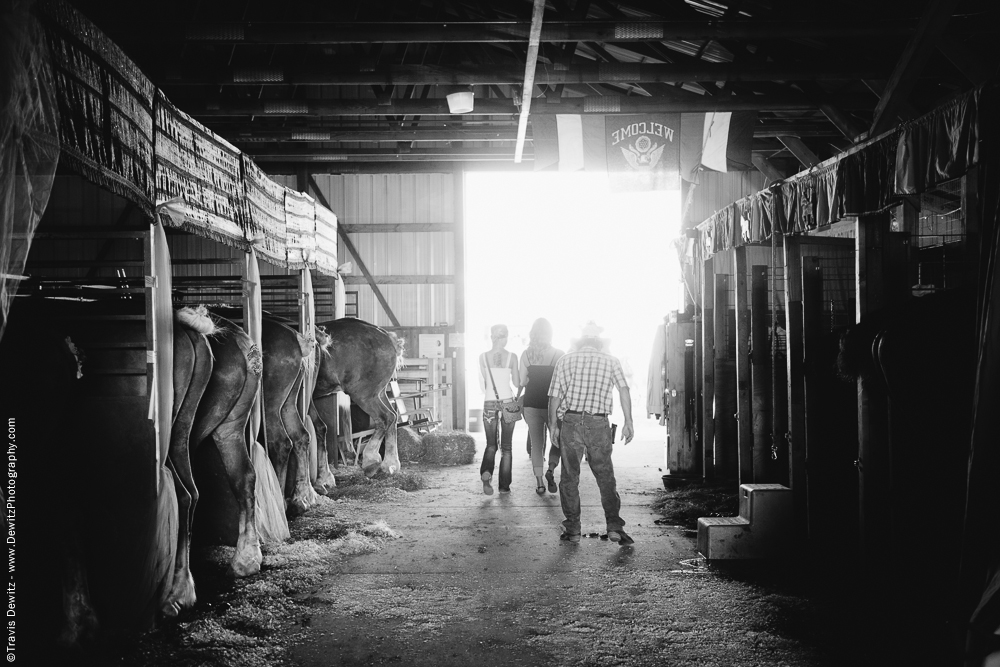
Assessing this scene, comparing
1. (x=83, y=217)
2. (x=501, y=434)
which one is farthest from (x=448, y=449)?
(x=83, y=217)

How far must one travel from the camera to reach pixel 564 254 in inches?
710

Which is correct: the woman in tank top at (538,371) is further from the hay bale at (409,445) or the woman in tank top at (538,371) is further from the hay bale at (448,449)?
the hay bale at (409,445)

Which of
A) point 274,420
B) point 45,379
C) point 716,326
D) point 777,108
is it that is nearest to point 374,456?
point 274,420

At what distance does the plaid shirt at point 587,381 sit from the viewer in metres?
6.14

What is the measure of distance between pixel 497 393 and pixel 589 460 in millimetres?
2379

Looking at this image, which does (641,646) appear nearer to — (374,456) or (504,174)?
(374,456)

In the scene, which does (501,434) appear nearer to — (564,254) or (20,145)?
(20,145)

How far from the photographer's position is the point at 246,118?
1302 cm

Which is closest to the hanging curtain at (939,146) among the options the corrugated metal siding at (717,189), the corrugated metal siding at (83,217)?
the corrugated metal siding at (717,189)

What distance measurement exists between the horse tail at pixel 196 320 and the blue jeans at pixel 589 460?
3.21m

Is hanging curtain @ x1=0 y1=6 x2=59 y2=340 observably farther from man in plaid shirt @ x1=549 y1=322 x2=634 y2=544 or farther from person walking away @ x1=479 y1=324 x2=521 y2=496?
person walking away @ x1=479 y1=324 x2=521 y2=496

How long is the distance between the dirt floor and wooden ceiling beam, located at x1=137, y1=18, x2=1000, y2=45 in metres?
5.58

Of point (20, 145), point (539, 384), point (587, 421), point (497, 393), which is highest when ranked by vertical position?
point (20, 145)

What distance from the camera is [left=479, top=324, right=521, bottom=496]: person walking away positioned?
8.45 metres
